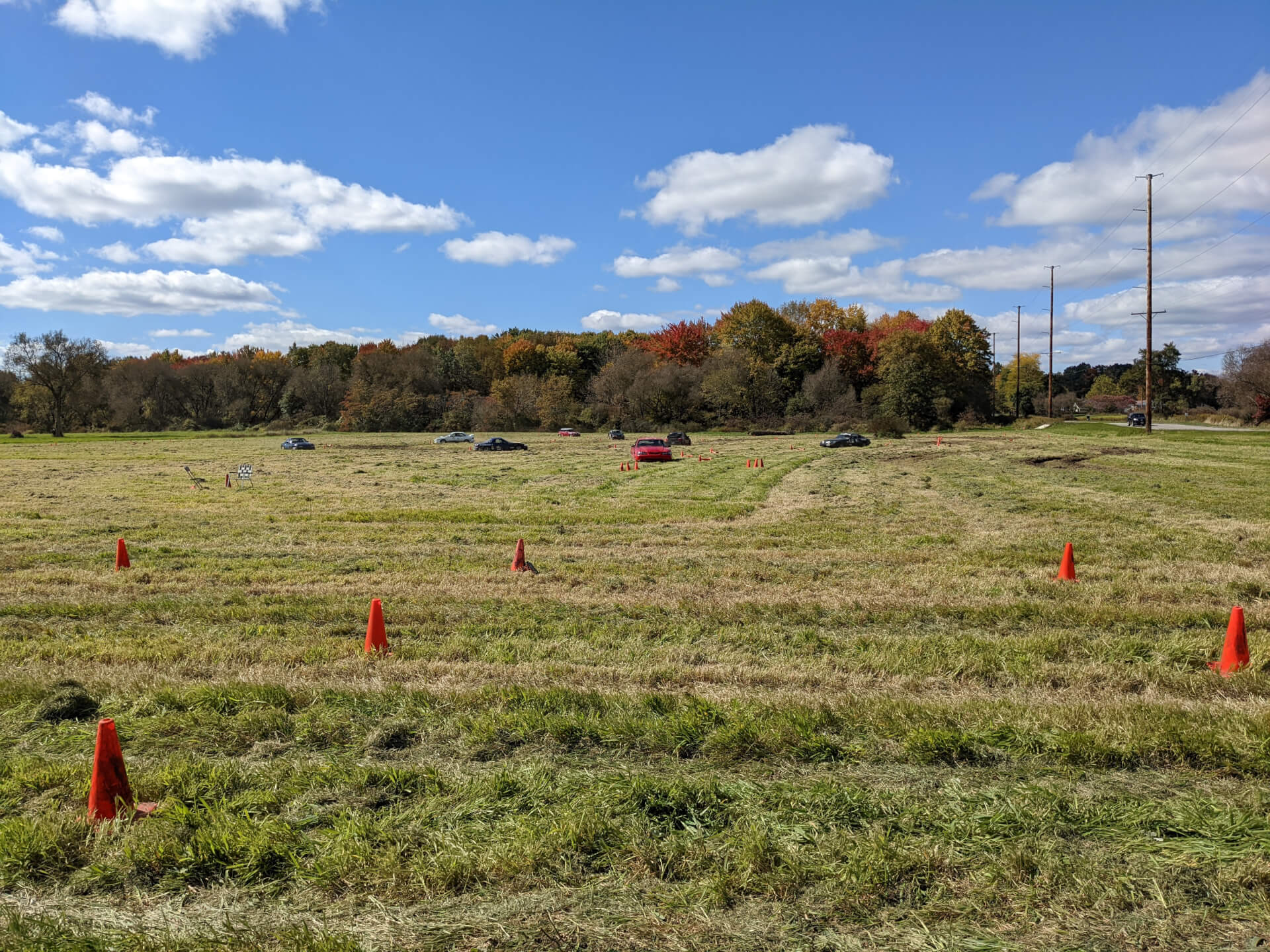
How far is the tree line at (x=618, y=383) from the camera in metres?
83.3

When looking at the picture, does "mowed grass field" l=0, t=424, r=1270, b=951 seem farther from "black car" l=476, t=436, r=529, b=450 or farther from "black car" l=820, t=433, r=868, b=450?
"black car" l=476, t=436, r=529, b=450

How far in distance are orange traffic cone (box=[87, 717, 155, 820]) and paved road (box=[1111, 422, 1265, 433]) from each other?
2799 inches

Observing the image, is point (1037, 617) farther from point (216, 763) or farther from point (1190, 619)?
point (216, 763)

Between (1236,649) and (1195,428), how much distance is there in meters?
73.2

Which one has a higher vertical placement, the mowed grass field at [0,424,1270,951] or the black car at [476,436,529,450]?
the black car at [476,436,529,450]

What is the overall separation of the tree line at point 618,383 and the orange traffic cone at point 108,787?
229ft

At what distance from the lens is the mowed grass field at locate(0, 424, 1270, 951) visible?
13.7 ft

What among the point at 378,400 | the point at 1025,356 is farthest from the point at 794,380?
the point at 1025,356

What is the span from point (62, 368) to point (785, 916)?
108 meters

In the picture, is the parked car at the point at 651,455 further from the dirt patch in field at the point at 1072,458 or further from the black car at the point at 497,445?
the dirt patch in field at the point at 1072,458

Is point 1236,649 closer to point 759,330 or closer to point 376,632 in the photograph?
point 376,632

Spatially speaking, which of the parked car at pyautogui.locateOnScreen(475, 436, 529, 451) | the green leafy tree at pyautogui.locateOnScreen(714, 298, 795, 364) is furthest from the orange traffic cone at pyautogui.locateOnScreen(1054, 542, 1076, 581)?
the green leafy tree at pyautogui.locateOnScreen(714, 298, 795, 364)

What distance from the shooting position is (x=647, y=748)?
20.6 feet

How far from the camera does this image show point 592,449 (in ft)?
183
